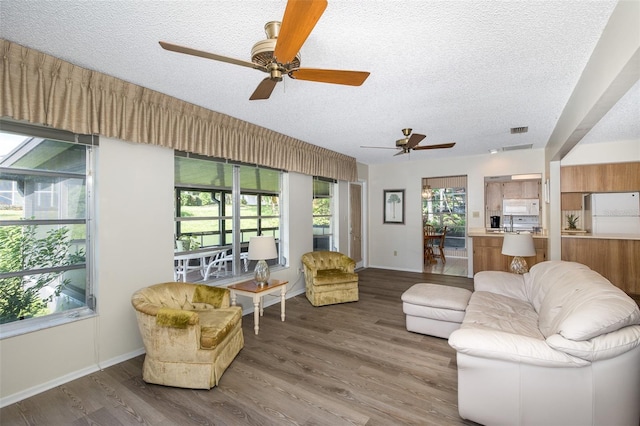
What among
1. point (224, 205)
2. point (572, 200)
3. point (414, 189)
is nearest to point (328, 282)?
point (224, 205)

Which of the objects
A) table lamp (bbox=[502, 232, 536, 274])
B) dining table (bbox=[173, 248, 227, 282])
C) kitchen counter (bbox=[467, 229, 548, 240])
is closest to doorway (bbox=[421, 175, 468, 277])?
kitchen counter (bbox=[467, 229, 548, 240])

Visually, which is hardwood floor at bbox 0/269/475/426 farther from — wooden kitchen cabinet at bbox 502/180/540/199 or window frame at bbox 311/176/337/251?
wooden kitchen cabinet at bbox 502/180/540/199

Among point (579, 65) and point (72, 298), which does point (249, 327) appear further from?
point (579, 65)

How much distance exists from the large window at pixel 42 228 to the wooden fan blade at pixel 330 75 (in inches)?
82.7

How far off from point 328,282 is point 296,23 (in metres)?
3.57

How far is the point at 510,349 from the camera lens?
5.90ft

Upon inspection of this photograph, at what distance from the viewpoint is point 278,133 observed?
4418 mm

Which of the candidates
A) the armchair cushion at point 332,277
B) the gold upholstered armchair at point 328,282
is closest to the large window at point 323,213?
the gold upholstered armchair at point 328,282

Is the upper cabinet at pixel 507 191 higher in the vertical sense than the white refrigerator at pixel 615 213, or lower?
higher

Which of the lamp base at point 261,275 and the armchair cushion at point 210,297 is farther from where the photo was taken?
the lamp base at point 261,275

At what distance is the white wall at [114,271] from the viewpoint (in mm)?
2250

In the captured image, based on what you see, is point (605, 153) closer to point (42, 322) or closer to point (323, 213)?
point (323, 213)

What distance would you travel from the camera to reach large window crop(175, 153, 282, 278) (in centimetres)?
353

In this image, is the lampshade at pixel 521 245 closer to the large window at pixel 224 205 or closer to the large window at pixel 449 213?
the large window at pixel 224 205
